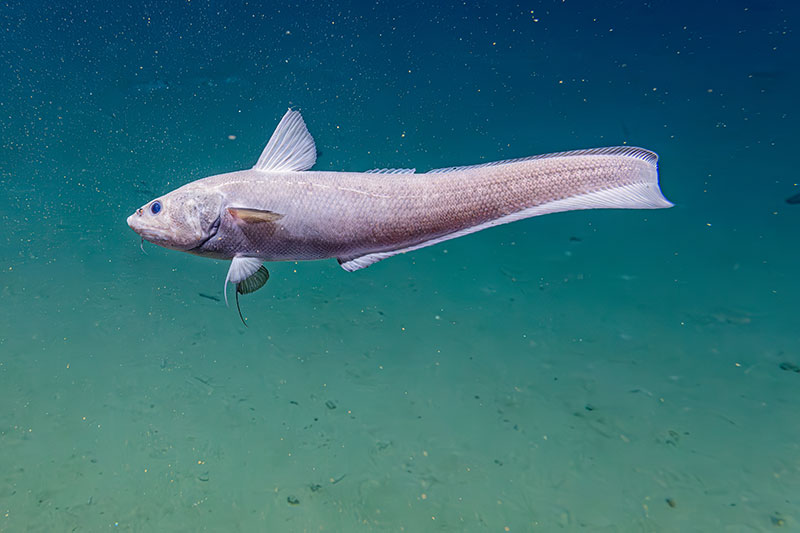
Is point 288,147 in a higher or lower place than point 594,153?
higher

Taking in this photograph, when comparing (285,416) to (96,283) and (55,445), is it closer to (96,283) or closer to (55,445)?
(55,445)

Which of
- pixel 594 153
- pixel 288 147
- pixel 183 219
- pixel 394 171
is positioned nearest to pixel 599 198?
pixel 594 153

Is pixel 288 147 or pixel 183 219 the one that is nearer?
pixel 183 219

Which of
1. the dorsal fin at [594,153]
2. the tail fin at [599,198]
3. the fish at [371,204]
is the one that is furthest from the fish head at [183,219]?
the dorsal fin at [594,153]

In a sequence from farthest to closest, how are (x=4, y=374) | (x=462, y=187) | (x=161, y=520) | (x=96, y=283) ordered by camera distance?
(x=96, y=283), (x=4, y=374), (x=161, y=520), (x=462, y=187)

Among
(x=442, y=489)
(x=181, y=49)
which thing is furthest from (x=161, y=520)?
(x=181, y=49)

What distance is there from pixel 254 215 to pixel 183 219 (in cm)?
27

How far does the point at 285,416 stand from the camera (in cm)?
562

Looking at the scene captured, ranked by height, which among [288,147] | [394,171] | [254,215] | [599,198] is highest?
[288,147]

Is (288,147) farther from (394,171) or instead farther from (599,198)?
(599,198)

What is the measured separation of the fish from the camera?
142 cm

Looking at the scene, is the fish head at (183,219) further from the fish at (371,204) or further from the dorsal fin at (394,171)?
the dorsal fin at (394,171)

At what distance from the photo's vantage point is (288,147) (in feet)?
5.33

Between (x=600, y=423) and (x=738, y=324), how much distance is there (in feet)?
8.79
